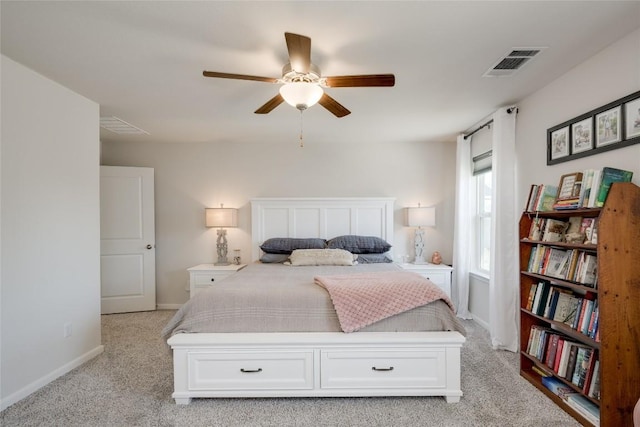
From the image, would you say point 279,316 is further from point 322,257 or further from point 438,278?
point 438,278

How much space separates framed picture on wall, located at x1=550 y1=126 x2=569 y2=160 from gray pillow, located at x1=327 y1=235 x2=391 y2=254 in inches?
77.0

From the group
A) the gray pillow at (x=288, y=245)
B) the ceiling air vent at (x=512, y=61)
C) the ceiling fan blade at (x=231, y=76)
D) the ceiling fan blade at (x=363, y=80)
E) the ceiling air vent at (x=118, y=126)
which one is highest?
the ceiling air vent at (x=512, y=61)

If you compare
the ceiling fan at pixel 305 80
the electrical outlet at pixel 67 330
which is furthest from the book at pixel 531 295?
the electrical outlet at pixel 67 330

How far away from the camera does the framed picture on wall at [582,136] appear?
2.20 meters

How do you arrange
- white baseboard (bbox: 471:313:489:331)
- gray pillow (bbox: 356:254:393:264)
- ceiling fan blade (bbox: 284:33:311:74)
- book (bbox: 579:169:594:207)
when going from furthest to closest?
1. gray pillow (bbox: 356:254:393:264)
2. white baseboard (bbox: 471:313:489:331)
3. book (bbox: 579:169:594:207)
4. ceiling fan blade (bbox: 284:33:311:74)

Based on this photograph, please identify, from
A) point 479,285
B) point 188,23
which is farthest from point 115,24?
point 479,285

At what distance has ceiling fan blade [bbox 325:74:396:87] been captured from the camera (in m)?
1.89

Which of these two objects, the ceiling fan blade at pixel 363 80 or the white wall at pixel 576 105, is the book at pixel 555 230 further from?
the ceiling fan blade at pixel 363 80

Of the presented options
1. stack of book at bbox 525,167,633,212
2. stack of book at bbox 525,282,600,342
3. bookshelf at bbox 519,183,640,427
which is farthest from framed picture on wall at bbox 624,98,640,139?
stack of book at bbox 525,282,600,342

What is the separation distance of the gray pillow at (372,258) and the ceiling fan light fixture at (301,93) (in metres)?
2.23

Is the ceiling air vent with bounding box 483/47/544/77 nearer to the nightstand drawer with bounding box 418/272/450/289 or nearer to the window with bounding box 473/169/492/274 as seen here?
the window with bounding box 473/169/492/274

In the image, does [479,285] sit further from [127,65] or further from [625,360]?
[127,65]

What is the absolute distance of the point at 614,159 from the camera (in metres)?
2.04

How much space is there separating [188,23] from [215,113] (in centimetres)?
153
